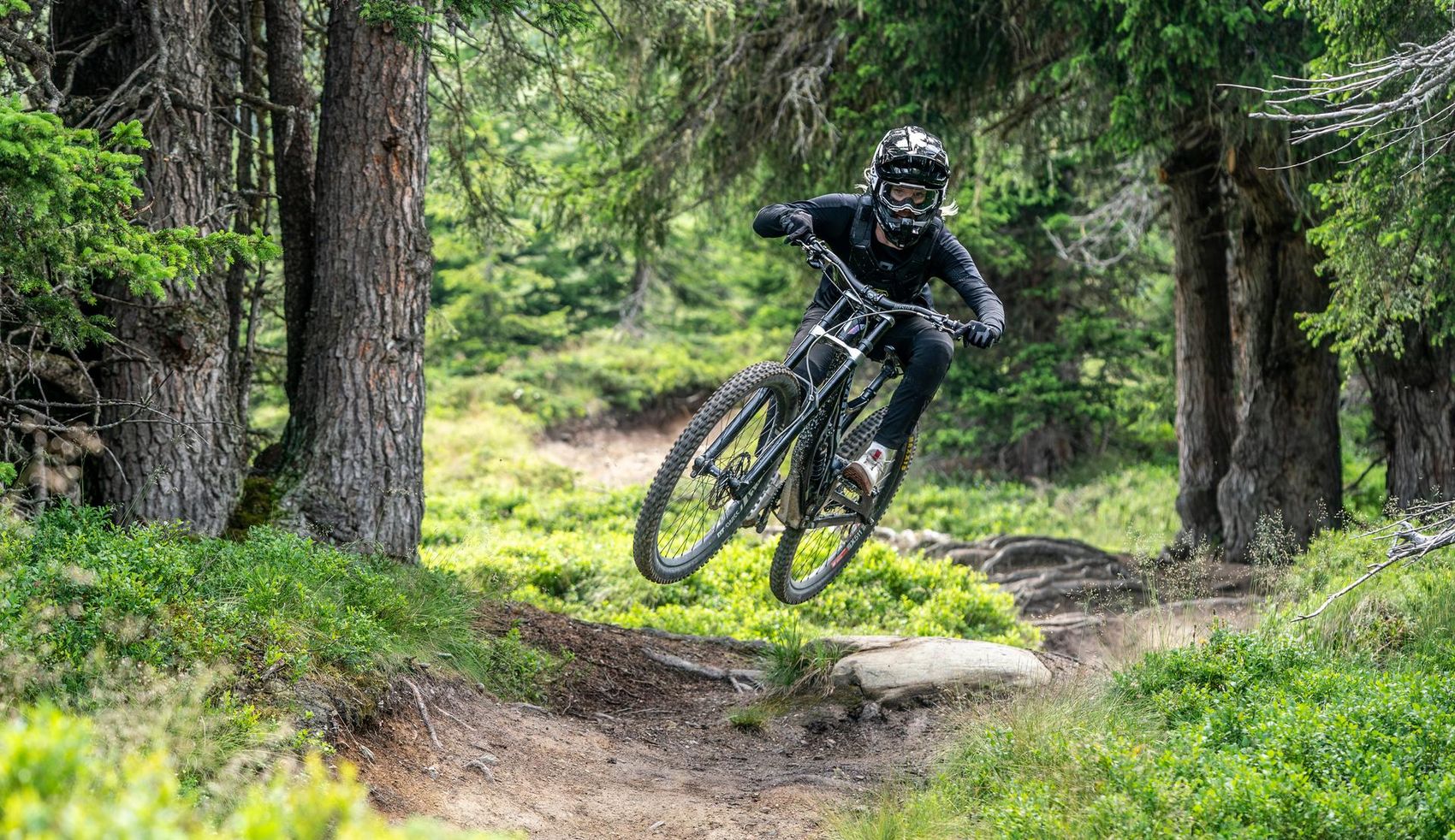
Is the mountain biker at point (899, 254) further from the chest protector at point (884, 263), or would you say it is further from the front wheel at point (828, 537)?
the front wheel at point (828, 537)

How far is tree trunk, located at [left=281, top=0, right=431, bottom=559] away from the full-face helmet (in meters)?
2.99

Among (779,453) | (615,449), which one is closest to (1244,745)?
(779,453)

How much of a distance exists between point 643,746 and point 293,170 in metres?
4.46

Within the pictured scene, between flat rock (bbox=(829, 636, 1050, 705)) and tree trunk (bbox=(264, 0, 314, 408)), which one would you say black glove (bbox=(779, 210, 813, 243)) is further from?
tree trunk (bbox=(264, 0, 314, 408))

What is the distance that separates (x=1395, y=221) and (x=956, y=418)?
1236 cm

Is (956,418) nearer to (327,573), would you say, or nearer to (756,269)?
(756,269)

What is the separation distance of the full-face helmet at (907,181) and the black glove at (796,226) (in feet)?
1.54

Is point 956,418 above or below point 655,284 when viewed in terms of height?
below

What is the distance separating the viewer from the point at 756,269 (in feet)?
80.5

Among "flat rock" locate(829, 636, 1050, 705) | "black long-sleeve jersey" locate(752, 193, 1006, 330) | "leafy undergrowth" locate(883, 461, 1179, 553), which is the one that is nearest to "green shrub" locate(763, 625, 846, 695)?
"flat rock" locate(829, 636, 1050, 705)

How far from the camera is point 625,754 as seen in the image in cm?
677

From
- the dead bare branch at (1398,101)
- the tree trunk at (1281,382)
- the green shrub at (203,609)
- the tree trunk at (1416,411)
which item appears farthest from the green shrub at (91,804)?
the tree trunk at (1281,382)

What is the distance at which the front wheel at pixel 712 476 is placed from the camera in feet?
20.1

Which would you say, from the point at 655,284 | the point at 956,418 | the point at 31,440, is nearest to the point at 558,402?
the point at 655,284
